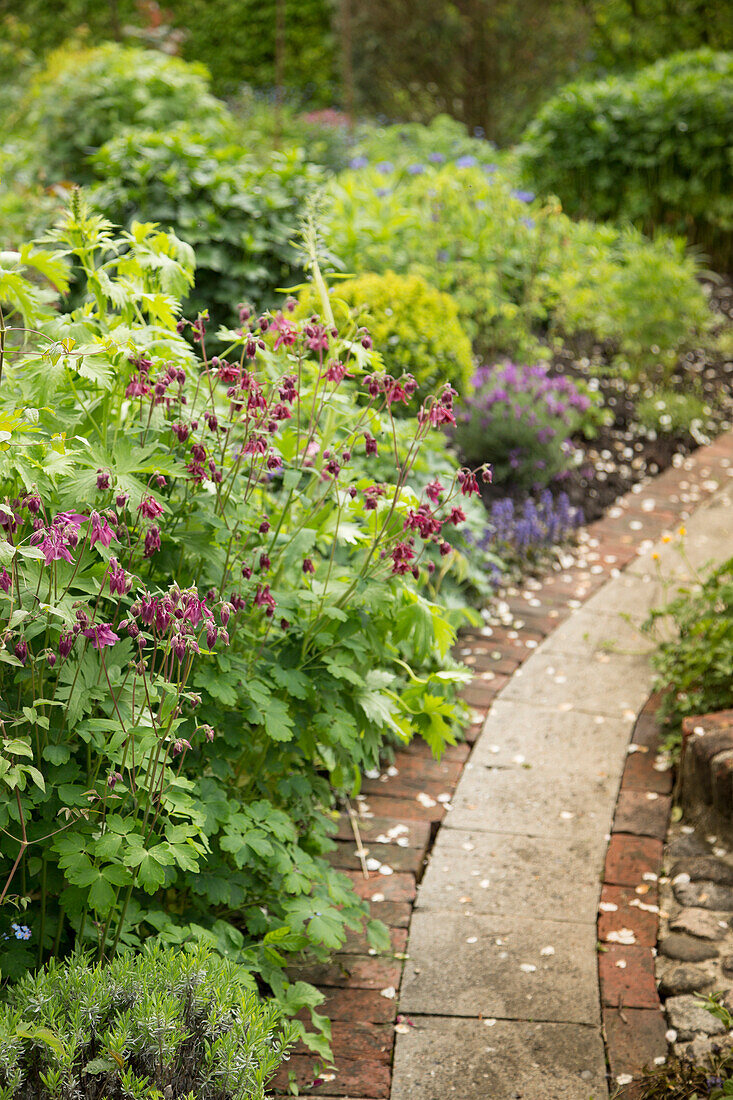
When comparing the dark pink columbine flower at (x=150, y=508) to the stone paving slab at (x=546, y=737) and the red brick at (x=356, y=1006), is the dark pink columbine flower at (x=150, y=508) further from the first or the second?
the stone paving slab at (x=546, y=737)

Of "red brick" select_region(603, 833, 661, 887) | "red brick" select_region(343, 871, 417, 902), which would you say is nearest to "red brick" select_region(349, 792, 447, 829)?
"red brick" select_region(343, 871, 417, 902)

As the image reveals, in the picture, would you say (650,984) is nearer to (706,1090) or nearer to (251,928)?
(706,1090)

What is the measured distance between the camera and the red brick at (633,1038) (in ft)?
6.68

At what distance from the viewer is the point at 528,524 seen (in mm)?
4293

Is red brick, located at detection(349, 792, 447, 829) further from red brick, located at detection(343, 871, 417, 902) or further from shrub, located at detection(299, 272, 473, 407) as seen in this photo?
shrub, located at detection(299, 272, 473, 407)

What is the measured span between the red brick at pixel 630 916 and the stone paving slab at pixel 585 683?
0.81 m

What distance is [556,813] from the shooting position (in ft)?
9.25

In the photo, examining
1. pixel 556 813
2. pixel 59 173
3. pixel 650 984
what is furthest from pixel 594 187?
pixel 650 984

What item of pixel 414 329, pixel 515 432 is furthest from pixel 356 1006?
pixel 515 432

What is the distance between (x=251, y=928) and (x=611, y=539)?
294 cm

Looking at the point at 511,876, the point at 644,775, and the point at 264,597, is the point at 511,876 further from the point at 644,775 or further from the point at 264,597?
the point at 264,597

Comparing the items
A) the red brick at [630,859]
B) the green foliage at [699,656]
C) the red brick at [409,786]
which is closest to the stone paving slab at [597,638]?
the green foliage at [699,656]

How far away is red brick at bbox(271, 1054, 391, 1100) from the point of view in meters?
1.95

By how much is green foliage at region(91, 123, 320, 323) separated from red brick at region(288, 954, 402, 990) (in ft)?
10.6
